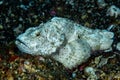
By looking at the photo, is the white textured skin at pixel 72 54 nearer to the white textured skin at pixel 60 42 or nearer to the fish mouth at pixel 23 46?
the white textured skin at pixel 60 42

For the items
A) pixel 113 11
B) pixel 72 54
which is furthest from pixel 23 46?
pixel 113 11

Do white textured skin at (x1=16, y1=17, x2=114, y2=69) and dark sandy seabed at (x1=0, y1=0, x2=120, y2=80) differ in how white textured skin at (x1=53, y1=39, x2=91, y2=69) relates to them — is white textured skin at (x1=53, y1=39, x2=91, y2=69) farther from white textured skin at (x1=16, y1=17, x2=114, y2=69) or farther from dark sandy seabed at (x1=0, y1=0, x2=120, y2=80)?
dark sandy seabed at (x1=0, y1=0, x2=120, y2=80)

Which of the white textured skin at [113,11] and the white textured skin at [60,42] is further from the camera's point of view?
the white textured skin at [113,11]

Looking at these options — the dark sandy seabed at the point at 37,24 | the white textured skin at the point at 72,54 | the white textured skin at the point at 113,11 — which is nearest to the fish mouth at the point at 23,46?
the dark sandy seabed at the point at 37,24

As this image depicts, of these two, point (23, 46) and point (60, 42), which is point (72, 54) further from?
point (23, 46)

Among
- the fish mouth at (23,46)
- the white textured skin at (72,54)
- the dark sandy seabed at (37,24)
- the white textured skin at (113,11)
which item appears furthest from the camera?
the white textured skin at (113,11)

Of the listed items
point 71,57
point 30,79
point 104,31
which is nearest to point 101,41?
point 104,31

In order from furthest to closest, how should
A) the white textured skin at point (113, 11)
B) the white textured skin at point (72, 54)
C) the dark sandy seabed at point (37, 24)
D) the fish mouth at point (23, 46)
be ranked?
the white textured skin at point (113, 11) < the white textured skin at point (72, 54) < the fish mouth at point (23, 46) < the dark sandy seabed at point (37, 24)
